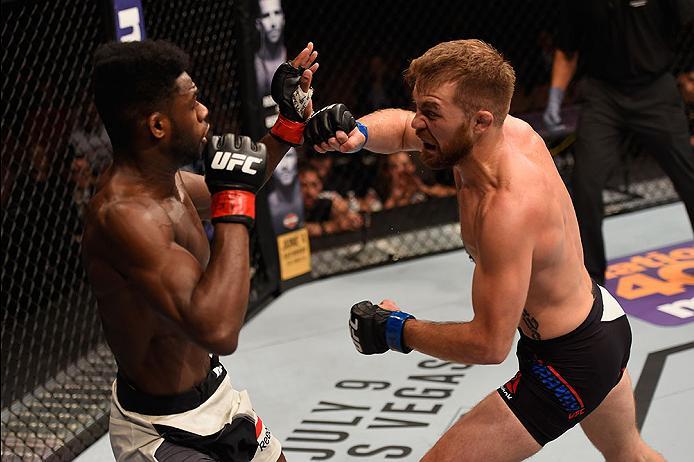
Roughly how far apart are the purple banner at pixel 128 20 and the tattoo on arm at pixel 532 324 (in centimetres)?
210

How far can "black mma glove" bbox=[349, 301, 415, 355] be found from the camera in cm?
221

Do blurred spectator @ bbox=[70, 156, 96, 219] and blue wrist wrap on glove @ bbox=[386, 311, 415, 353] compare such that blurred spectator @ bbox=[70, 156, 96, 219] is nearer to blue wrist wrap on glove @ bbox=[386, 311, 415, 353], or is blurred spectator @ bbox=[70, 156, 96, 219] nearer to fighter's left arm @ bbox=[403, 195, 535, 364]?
blue wrist wrap on glove @ bbox=[386, 311, 415, 353]

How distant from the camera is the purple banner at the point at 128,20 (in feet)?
12.3

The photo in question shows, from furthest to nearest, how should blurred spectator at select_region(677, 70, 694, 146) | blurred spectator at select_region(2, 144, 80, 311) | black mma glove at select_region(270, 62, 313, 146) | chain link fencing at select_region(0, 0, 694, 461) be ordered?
1. blurred spectator at select_region(677, 70, 694, 146)
2. blurred spectator at select_region(2, 144, 80, 311)
3. chain link fencing at select_region(0, 0, 694, 461)
4. black mma glove at select_region(270, 62, 313, 146)

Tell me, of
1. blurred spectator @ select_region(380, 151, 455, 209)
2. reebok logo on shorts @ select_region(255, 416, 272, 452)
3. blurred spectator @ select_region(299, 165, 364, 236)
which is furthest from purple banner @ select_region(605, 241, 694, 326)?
reebok logo on shorts @ select_region(255, 416, 272, 452)

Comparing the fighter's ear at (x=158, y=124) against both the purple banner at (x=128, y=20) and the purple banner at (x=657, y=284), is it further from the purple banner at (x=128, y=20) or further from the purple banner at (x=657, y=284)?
the purple banner at (x=657, y=284)

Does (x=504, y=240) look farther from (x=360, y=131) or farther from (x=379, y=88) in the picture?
(x=379, y=88)

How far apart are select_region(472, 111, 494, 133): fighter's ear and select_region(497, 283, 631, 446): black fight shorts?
0.53 meters

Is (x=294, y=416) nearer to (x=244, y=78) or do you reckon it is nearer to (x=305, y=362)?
(x=305, y=362)

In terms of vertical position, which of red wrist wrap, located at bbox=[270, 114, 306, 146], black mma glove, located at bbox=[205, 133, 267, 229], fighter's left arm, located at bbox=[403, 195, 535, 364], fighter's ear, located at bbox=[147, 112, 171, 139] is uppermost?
fighter's ear, located at bbox=[147, 112, 171, 139]

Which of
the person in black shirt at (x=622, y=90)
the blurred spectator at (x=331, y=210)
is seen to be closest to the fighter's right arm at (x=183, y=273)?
the person in black shirt at (x=622, y=90)

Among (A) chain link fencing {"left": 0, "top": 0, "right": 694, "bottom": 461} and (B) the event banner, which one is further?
(B) the event banner

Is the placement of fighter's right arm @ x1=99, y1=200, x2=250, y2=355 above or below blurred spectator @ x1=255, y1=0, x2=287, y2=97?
above

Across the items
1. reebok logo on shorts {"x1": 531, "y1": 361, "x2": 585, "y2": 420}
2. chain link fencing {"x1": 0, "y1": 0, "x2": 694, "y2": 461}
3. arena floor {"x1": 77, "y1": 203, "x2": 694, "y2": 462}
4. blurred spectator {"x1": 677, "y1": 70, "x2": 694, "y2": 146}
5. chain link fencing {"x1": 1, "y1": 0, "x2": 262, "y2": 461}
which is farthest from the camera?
blurred spectator {"x1": 677, "y1": 70, "x2": 694, "y2": 146}
